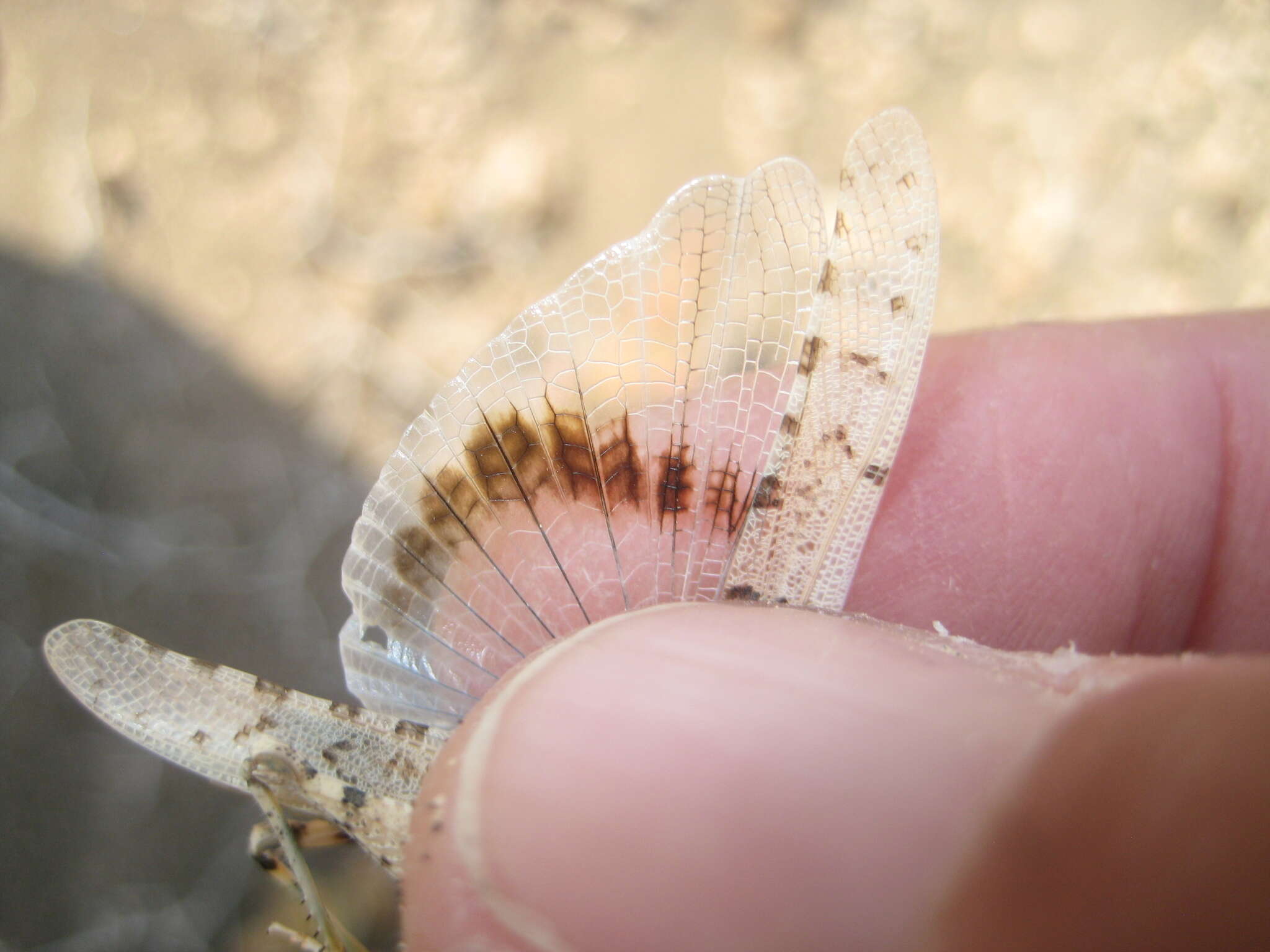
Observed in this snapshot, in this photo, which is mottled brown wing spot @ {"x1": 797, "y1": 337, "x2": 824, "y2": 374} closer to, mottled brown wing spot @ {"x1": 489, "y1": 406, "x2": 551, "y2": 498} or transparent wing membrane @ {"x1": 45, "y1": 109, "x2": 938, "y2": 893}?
transparent wing membrane @ {"x1": 45, "y1": 109, "x2": 938, "y2": 893}

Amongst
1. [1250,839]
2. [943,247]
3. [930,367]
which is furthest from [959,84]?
[1250,839]

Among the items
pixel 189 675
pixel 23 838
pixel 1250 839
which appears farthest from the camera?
pixel 23 838

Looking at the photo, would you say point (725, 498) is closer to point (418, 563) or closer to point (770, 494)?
point (770, 494)

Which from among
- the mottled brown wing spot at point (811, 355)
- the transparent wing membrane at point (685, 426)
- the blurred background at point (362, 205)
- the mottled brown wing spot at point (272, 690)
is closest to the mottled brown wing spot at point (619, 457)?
the transparent wing membrane at point (685, 426)

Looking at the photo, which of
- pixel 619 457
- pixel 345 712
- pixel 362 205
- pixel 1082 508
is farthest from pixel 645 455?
pixel 362 205

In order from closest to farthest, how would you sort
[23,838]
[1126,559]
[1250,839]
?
[1250,839] < [1126,559] < [23,838]

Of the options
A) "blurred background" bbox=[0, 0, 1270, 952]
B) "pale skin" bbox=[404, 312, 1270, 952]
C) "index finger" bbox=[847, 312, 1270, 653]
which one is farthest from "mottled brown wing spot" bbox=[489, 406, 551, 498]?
"blurred background" bbox=[0, 0, 1270, 952]

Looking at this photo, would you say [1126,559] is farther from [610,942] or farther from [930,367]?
[610,942]
